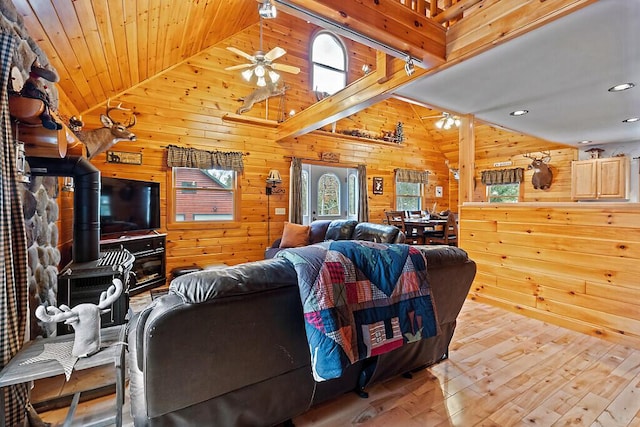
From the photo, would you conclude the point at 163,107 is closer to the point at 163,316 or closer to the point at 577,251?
the point at 163,316

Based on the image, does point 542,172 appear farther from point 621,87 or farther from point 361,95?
point 361,95

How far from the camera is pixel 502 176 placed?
7.54 m

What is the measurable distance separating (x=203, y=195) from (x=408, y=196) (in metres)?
5.13

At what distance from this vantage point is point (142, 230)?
439 centimetres

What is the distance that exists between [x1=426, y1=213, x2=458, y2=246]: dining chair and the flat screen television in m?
4.89

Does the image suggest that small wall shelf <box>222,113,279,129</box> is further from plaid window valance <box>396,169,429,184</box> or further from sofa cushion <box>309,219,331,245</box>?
plaid window valance <box>396,169,429,184</box>

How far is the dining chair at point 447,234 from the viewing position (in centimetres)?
593

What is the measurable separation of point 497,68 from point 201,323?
3109mm

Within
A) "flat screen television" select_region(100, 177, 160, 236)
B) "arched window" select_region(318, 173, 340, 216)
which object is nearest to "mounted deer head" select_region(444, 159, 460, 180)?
"arched window" select_region(318, 173, 340, 216)

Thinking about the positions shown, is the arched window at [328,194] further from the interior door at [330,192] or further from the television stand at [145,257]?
the television stand at [145,257]

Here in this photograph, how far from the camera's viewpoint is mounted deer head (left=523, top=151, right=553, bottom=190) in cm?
684

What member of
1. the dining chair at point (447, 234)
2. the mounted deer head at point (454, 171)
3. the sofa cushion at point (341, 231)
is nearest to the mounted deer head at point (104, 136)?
the sofa cushion at point (341, 231)

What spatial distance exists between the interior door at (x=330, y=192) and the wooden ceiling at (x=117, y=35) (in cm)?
295

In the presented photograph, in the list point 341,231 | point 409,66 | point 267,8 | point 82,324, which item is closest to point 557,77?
point 409,66
